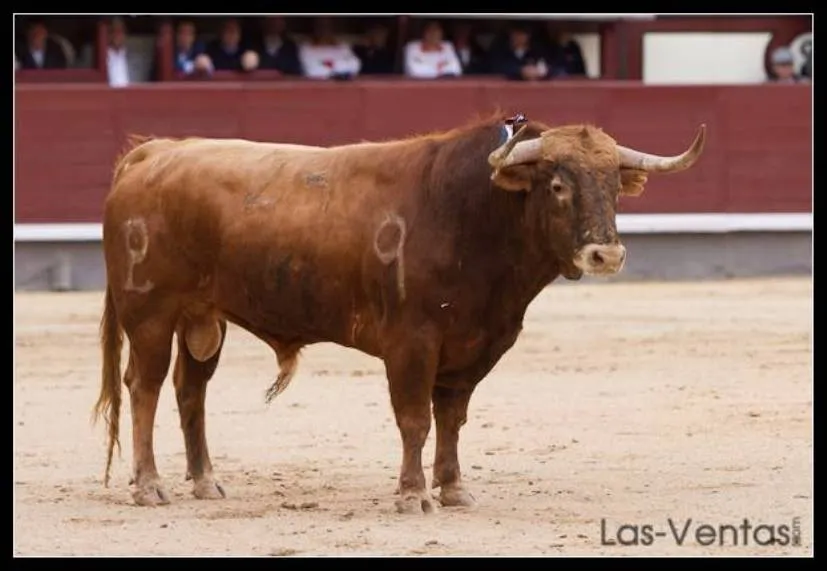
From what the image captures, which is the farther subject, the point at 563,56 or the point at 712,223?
the point at 563,56

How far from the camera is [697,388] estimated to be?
9.20 m

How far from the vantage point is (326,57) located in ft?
49.8

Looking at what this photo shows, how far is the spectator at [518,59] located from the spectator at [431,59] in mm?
350

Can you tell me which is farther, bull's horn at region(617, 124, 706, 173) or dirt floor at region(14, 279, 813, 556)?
bull's horn at region(617, 124, 706, 173)

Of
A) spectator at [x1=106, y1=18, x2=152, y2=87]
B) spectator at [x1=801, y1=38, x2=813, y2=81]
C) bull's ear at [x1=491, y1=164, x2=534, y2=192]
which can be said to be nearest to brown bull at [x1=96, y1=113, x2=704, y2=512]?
bull's ear at [x1=491, y1=164, x2=534, y2=192]

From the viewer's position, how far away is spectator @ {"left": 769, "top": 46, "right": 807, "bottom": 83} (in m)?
15.8

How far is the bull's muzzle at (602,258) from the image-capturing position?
5738mm

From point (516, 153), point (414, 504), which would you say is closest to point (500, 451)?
point (414, 504)

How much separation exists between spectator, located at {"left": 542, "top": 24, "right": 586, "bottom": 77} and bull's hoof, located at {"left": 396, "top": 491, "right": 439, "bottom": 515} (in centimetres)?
978

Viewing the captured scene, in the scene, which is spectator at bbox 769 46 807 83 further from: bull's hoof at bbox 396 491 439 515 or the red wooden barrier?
bull's hoof at bbox 396 491 439 515

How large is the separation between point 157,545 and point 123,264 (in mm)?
1344

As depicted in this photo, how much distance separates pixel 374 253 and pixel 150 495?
3.62 ft

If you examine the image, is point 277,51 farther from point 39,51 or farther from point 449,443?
point 449,443

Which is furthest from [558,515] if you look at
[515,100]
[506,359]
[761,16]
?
[761,16]
